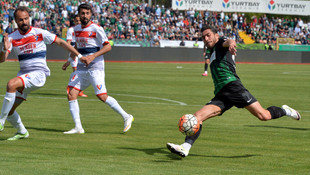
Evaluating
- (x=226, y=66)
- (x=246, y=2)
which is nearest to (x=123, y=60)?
(x=246, y=2)

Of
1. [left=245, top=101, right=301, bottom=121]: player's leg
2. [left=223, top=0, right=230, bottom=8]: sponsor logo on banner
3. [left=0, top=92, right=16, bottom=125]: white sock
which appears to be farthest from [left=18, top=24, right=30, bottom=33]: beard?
[left=223, top=0, right=230, bottom=8]: sponsor logo on banner

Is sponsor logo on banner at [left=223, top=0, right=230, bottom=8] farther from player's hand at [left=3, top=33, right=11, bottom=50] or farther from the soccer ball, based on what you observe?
the soccer ball

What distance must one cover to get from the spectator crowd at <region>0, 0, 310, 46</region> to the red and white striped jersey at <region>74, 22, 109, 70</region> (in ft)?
97.8

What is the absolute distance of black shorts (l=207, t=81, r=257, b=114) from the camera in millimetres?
8547

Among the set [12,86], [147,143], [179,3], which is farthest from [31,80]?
[179,3]

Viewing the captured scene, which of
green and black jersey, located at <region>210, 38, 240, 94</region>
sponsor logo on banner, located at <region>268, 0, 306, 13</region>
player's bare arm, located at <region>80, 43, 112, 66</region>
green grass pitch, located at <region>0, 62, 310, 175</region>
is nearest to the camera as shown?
green grass pitch, located at <region>0, 62, 310, 175</region>

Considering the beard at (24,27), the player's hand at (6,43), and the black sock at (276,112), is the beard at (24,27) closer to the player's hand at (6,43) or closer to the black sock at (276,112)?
the player's hand at (6,43)

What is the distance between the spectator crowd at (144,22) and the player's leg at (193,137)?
3276 cm

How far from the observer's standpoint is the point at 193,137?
8.30 m

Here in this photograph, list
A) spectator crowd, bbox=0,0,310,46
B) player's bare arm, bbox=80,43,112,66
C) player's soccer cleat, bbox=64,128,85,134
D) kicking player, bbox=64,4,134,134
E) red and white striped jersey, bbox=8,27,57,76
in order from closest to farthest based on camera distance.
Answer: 1. red and white striped jersey, bbox=8,27,57,76
2. player's bare arm, bbox=80,43,112,66
3. player's soccer cleat, bbox=64,128,85,134
4. kicking player, bbox=64,4,134,134
5. spectator crowd, bbox=0,0,310,46

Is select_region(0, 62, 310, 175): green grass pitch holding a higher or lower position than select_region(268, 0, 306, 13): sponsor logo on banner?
higher

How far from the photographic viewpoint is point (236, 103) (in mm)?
8594

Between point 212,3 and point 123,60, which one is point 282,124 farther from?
point 212,3

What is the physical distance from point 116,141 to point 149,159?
5.86 ft
